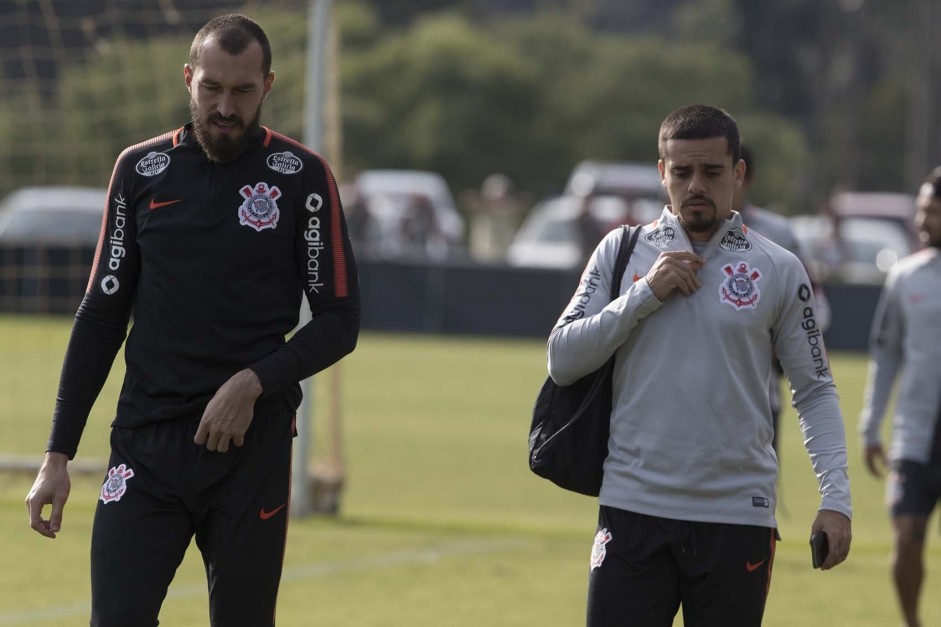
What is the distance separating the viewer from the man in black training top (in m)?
4.77

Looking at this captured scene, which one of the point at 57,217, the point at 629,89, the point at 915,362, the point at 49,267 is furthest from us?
the point at 629,89

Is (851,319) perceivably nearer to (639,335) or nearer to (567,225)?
(567,225)

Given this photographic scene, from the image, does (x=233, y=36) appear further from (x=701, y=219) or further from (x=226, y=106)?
(x=701, y=219)

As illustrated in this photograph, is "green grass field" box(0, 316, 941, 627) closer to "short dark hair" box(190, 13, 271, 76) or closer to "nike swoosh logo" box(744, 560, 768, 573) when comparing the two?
"nike swoosh logo" box(744, 560, 768, 573)

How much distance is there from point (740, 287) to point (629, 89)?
59.7 metres

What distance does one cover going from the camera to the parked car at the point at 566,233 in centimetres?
3069

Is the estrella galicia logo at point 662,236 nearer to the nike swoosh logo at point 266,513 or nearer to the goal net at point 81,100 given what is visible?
the nike swoosh logo at point 266,513

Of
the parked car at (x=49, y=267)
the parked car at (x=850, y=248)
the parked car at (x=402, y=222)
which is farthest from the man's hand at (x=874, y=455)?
the parked car at (x=402, y=222)

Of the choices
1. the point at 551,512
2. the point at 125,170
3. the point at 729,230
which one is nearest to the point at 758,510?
the point at 729,230

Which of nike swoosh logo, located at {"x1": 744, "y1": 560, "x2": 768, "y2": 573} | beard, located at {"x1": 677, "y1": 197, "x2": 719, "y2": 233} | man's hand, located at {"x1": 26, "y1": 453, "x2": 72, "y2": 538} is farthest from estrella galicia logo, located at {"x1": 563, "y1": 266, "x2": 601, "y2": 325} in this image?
man's hand, located at {"x1": 26, "y1": 453, "x2": 72, "y2": 538}

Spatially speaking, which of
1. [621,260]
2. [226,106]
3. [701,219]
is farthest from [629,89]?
[226,106]

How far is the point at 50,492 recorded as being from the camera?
4.91 m

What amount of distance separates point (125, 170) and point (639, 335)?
1.44 metres

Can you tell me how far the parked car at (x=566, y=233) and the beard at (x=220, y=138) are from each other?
81.6ft
